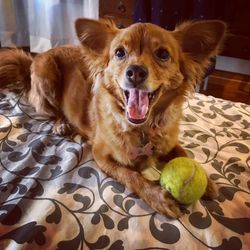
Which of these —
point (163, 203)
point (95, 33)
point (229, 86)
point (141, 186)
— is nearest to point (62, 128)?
point (95, 33)

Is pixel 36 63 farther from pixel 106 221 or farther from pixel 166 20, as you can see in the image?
pixel 106 221

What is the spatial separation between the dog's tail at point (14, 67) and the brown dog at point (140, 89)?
53 centimetres

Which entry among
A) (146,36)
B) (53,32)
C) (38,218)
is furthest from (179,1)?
(38,218)

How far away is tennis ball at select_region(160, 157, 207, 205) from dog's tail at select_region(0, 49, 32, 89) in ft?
3.92

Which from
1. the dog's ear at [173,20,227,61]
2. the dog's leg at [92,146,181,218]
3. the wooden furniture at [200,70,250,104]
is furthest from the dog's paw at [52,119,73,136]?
the wooden furniture at [200,70,250,104]

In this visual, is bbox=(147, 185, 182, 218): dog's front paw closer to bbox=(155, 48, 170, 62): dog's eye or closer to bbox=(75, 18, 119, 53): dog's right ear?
bbox=(155, 48, 170, 62): dog's eye

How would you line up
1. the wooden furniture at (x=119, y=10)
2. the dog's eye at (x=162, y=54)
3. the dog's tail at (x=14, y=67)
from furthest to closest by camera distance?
the wooden furniture at (x=119, y=10), the dog's tail at (x=14, y=67), the dog's eye at (x=162, y=54)

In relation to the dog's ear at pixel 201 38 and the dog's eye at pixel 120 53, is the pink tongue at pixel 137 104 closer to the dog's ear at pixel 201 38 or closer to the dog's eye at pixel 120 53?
the dog's eye at pixel 120 53

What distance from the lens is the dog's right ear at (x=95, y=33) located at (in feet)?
4.64

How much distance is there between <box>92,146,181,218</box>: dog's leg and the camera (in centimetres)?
Result: 112

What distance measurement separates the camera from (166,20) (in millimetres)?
2102

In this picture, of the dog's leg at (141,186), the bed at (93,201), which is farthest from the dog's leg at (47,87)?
the dog's leg at (141,186)

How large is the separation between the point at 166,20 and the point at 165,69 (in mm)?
974

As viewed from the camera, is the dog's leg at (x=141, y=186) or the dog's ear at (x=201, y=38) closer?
the dog's leg at (x=141, y=186)
